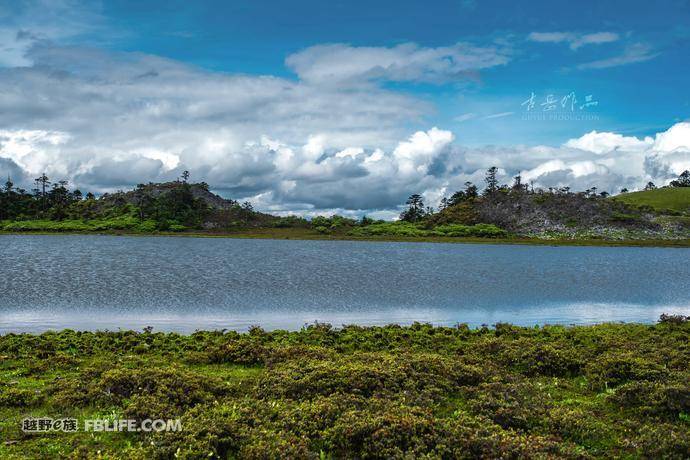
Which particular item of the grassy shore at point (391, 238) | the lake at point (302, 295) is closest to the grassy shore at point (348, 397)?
the lake at point (302, 295)

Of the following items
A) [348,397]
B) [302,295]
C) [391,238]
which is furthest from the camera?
[391,238]

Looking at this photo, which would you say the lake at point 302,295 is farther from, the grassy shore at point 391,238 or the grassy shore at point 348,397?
the grassy shore at point 391,238

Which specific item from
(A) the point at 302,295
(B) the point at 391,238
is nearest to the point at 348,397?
(A) the point at 302,295

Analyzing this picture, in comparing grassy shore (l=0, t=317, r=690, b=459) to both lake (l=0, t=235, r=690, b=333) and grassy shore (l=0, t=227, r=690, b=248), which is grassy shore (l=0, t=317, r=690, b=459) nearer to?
lake (l=0, t=235, r=690, b=333)

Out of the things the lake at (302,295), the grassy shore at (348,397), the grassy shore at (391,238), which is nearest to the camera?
the grassy shore at (348,397)

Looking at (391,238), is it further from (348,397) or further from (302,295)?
(348,397)

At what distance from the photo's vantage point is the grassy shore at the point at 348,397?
38.2ft

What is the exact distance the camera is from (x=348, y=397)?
46.8ft

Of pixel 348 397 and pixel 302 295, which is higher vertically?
pixel 348 397

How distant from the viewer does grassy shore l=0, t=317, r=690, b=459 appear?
11.7 m

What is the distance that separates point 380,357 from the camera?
18906mm

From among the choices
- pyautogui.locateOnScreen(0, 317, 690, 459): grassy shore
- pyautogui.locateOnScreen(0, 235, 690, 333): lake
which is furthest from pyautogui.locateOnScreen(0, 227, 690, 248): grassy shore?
pyautogui.locateOnScreen(0, 317, 690, 459): grassy shore

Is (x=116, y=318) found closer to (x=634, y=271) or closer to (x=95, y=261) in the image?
(x=95, y=261)

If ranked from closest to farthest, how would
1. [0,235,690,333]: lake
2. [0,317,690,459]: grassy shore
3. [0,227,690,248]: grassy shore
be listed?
[0,317,690,459]: grassy shore, [0,235,690,333]: lake, [0,227,690,248]: grassy shore
